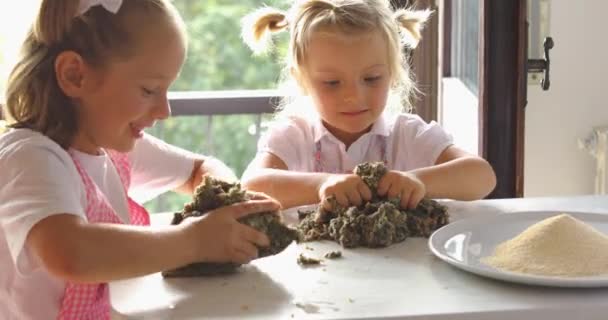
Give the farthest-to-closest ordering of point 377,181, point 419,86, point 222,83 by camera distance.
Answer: point 222,83 < point 419,86 < point 377,181

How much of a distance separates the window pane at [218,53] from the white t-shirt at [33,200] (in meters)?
3.30

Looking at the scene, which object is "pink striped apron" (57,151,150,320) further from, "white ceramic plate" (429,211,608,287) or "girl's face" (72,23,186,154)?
"white ceramic plate" (429,211,608,287)

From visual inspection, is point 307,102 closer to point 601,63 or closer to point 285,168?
point 285,168

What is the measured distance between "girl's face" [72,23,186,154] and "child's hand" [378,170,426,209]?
31cm

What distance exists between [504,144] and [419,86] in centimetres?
37

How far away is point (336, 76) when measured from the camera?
1497mm

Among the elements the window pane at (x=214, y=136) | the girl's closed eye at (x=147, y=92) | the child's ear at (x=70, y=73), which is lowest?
the window pane at (x=214, y=136)

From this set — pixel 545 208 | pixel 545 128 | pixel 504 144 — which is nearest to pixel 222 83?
pixel 545 128

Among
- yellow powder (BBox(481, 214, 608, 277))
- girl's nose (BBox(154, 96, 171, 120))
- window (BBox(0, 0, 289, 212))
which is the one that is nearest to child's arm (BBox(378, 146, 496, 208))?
yellow powder (BBox(481, 214, 608, 277))

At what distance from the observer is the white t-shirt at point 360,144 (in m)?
1.58

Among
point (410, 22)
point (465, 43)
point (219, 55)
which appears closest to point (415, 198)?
point (410, 22)

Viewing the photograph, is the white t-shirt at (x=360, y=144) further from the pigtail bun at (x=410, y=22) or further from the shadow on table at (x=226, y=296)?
the shadow on table at (x=226, y=296)

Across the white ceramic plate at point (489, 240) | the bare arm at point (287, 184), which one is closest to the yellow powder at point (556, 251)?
the white ceramic plate at point (489, 240)

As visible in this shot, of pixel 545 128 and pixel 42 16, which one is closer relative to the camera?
pixel 42 16
